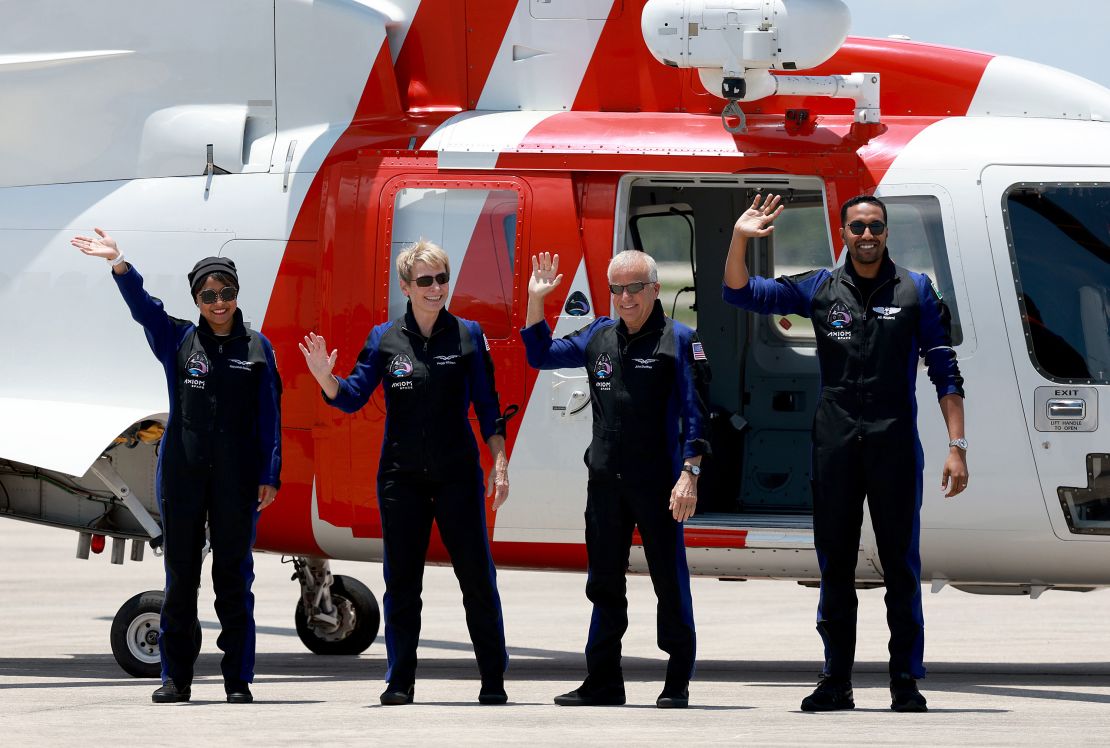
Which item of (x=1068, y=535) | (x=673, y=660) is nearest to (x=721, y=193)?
(x=1068, y=535)

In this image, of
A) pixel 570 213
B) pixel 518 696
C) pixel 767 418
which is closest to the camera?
pixel 518 696

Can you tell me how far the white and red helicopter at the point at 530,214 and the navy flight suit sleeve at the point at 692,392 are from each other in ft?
3.90

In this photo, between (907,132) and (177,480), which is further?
(907,132)

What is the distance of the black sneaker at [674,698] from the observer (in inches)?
261

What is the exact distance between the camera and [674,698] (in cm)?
665

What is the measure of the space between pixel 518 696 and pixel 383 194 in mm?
2460

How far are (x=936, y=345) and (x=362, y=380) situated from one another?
2.28 meters

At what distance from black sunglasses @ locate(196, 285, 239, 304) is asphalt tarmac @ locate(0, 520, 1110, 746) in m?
1.64

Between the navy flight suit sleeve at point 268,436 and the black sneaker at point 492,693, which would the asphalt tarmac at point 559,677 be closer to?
the black sneaker at point 492,693

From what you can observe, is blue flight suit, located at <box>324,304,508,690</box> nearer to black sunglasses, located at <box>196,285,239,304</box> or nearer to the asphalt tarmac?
the asphalt tarmac

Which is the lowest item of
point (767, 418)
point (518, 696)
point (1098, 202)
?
point (518, 696)

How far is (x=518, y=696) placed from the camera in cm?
732

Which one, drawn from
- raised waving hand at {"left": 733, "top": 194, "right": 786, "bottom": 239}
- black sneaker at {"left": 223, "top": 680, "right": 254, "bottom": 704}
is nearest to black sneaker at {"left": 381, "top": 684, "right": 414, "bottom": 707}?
black sneaker at {"left": 223, "top": 680, "right": 254, "bottom": 704}

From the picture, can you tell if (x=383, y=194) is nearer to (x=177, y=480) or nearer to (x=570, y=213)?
(x=570, y=213)
